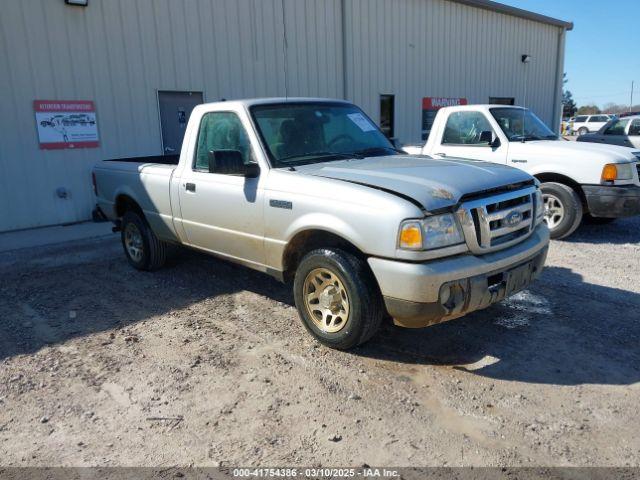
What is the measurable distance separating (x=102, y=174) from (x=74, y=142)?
3161mm

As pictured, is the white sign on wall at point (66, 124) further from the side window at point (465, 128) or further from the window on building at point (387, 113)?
the window on building at point (387, 113)

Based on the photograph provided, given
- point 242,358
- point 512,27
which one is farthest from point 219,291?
point 512,27

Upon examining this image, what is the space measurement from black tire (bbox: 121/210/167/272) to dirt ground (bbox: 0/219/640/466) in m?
0.68

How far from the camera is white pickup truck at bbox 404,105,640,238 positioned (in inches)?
266

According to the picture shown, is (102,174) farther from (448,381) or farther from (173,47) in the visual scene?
(448,381)

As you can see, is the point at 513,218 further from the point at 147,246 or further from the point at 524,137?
the point at 524,137

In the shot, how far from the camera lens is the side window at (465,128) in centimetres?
763

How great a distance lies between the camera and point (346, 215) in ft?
11.7

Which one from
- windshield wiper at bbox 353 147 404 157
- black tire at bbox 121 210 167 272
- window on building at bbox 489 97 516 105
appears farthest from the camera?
window on building at bbox 489 97 516 105

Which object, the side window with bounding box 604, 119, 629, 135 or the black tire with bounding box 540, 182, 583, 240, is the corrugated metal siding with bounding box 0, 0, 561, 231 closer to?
the black tire with bounding box 540, 182, 583, 240

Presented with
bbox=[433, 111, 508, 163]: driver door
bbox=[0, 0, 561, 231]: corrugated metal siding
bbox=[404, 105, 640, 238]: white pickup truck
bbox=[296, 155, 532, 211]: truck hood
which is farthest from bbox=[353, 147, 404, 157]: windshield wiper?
bbox=[0, 0, 561, 231]: corrugated metal siding

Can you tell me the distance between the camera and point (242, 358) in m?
3.93

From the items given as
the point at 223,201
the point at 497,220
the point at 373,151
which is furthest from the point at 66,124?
the point at 497,220

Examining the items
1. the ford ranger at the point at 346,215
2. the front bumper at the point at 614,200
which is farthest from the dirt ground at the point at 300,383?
the front bumper at the point at 614,200
